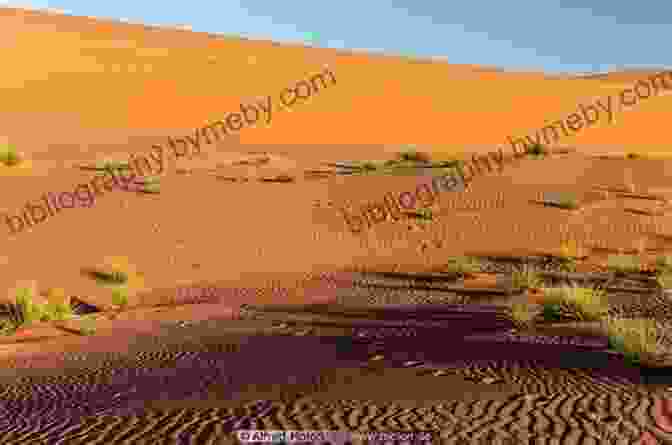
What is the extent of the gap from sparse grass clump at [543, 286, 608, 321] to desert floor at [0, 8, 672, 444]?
429 mm

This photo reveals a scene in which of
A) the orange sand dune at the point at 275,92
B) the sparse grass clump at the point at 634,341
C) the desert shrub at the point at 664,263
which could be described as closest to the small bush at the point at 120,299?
the sparse grass clump at the point at 634,341

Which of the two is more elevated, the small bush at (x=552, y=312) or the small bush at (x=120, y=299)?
the small bush at (x=552, y=312)

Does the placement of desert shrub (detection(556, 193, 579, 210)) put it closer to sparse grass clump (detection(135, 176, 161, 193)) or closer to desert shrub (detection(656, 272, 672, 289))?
desert shrub (detection(656, 272, 672, 289))

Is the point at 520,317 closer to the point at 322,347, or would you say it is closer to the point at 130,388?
the point at 322,347

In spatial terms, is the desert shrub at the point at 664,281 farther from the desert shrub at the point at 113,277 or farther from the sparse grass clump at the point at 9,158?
the sparse grass clump at the point at 9,158

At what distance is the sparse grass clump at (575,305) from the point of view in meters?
8.71

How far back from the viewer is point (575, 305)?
8.81 meters

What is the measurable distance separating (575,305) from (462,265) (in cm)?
392

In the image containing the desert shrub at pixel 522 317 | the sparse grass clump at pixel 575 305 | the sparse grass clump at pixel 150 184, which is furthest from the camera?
the sparse grass clump at pixel 150 184

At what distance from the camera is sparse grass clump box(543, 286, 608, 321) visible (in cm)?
871

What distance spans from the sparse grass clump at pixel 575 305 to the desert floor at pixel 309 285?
0.43 m

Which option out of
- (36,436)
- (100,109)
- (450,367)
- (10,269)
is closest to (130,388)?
(36,436)

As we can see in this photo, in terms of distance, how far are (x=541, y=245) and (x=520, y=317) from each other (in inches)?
259

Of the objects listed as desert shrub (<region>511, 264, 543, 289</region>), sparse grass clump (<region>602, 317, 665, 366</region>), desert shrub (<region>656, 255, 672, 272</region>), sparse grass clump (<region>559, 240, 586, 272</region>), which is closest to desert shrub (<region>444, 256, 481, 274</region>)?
desert shrub (<region>511, 264, 543, 289</region>)
